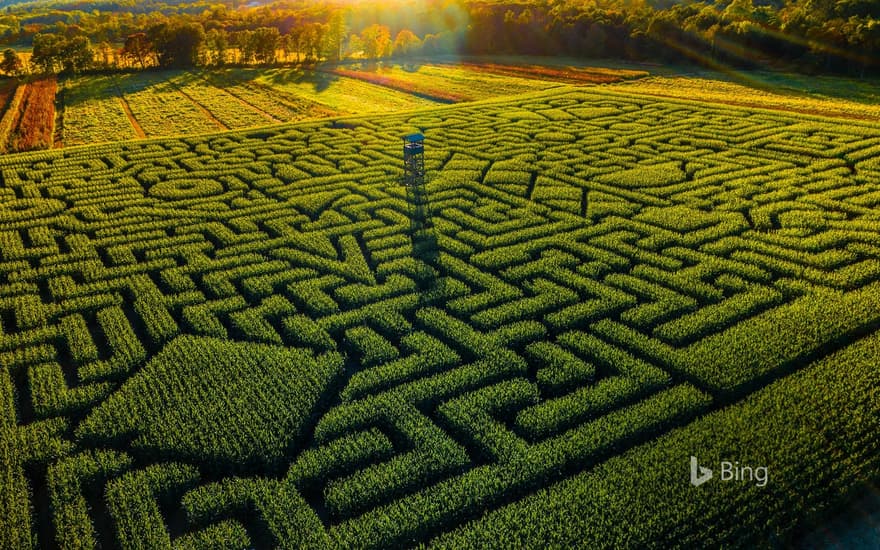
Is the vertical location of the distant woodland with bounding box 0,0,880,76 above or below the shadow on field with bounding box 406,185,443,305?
above

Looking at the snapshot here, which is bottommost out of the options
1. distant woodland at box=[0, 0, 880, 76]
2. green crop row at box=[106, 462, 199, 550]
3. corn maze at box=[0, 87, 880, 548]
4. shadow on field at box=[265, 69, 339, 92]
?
green crop row at box=[106, 462, 199, 550]

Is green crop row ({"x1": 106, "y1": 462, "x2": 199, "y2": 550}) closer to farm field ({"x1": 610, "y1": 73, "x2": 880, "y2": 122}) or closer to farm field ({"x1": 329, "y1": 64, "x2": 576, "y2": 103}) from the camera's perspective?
farm field ({"x1": 610, "y1": 73, "x2": 880, "y2": 122})

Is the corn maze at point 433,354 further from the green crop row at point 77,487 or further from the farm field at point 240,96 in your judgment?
the farm field at point 240,96

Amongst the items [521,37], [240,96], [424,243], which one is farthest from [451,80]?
[424,243]

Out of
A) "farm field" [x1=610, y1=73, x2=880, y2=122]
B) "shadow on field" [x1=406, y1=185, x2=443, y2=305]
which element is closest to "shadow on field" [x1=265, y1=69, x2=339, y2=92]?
"farm field" [x1=610, y1=73, x2=880, y2=122]

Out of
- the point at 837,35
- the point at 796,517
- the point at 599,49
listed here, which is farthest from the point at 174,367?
the point at 599,49

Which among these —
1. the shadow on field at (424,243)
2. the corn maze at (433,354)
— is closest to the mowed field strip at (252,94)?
the corn maze at (433,354)
